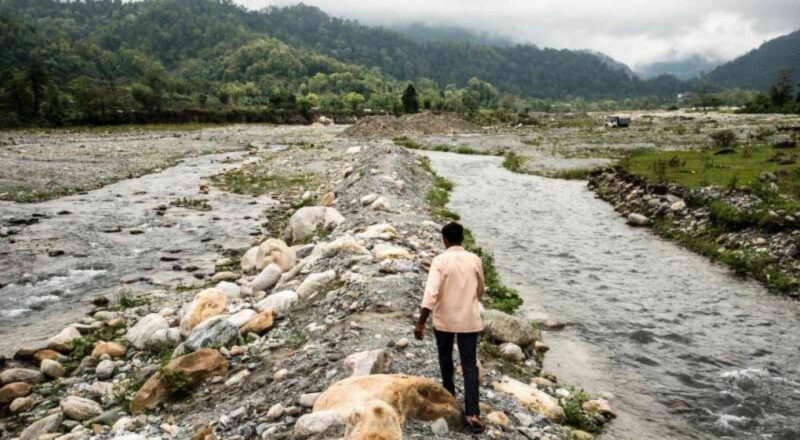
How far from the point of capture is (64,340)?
10797 millimetres

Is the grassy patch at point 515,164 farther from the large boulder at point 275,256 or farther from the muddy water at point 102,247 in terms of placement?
the large boulder at point 275,256

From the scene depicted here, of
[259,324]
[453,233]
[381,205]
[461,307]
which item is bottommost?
[259,324]

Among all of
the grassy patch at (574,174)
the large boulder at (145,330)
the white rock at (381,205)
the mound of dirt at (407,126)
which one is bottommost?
the large boulder at (145,330)

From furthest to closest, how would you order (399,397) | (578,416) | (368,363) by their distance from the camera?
1. (578,416)
2. (368,363)
3. (399,397)

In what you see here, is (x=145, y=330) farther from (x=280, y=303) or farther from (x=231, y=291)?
(x=280, y=303)

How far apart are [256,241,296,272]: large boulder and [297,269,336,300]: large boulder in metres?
2.40

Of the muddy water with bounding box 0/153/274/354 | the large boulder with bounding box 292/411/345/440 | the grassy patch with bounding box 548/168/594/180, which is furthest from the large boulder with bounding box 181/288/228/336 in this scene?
the grassy patch with bounding box 548/168/594/180

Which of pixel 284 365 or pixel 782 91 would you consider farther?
A: pixel 782 91

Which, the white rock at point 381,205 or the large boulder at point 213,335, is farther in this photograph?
the white rock at point 381,205

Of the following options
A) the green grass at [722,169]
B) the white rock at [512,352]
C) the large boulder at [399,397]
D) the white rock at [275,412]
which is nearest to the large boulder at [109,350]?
the white rock at [275,412]

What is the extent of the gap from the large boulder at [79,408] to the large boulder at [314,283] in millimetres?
4143

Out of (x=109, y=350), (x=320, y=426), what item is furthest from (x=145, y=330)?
(x=320, y=426)

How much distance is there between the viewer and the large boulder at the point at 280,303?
35.1ft

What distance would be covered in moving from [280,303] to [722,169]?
2500cm
